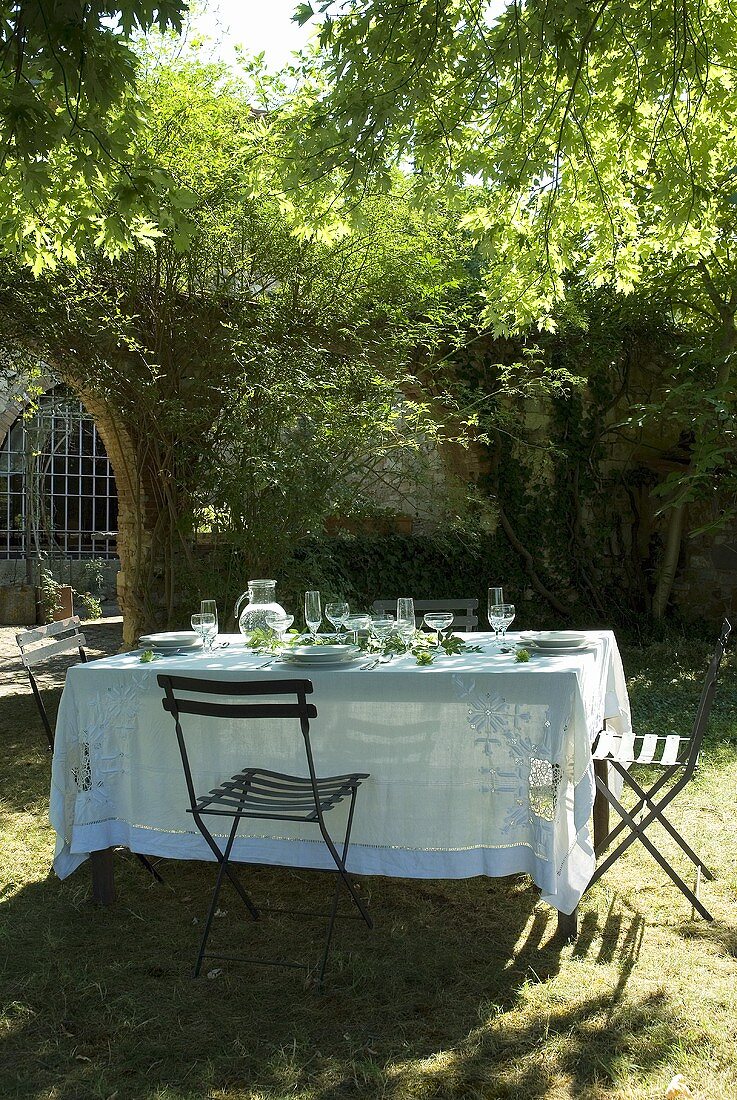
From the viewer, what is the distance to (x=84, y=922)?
3.25 meters

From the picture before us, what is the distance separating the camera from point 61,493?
1411 cm

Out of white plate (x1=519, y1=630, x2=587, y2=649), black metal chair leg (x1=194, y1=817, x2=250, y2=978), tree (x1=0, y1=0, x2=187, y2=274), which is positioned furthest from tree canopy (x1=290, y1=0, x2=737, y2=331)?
black metal chair leg (x1=194, y1=817, x2=250, y2=978)

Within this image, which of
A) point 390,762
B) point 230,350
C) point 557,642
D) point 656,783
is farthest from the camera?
point 230,350

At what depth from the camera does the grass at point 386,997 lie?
2281 millimetres

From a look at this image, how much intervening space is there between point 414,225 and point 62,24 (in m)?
3.90

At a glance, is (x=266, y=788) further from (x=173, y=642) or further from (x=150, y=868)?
(x=173, y=642)

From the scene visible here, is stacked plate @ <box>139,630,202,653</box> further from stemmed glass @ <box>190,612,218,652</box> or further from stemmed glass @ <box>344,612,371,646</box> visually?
stemmed glass @ <box>344,612,371,646</box>

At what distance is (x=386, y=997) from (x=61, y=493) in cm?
1247

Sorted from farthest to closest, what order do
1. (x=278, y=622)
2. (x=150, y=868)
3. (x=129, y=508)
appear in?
1. (x=129, y=508)
2. (x=278, y=622)
3. (x=150, y=868)

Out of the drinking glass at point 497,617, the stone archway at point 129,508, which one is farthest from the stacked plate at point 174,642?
the stone archway at point 129,508

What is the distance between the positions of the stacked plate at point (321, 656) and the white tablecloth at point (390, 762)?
0.07 metres

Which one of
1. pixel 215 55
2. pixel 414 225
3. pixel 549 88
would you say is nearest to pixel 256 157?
pixel 215 55

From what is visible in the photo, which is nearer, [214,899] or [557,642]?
[214,899]

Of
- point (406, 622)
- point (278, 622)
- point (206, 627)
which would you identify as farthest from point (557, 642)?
point (206, 627)
